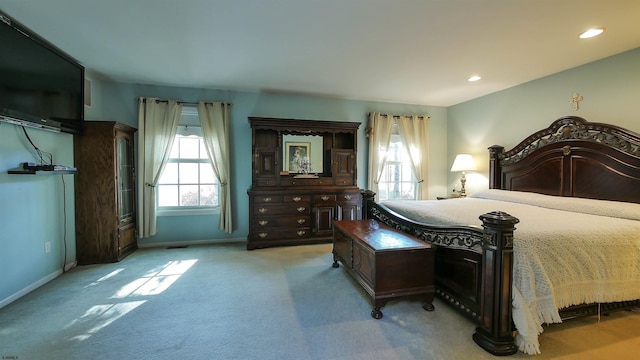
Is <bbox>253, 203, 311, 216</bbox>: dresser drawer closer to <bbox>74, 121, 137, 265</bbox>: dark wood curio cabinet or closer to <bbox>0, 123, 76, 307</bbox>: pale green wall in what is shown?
<bbox>74, 121, 137, 265</bbox>: dark wood curio cabinet

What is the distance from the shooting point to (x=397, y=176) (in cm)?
514

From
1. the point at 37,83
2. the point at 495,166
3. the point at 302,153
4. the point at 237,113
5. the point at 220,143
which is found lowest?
the point at 495,166

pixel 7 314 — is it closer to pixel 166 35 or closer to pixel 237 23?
pixel 166 35

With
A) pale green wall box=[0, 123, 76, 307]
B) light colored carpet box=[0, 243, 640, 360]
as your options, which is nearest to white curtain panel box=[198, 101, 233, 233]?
light colored carpet box=[0, 243, 640, 360]

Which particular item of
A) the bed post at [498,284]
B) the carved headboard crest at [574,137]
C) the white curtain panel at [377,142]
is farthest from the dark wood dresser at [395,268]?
the white curtain panel at [377,142]

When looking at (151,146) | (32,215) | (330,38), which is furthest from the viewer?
(151,146)

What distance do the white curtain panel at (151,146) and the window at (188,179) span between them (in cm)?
16

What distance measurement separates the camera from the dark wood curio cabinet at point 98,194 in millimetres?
3252

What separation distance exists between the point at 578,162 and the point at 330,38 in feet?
10.1

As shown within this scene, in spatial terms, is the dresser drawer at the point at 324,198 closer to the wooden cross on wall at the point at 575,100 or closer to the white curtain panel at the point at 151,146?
the white curtain panel at the point at 151,146

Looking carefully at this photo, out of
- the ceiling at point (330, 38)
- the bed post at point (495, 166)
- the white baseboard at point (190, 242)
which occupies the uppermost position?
the ceiling at point (330, 38)


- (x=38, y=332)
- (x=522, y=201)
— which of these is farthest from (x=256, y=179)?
(x=522, y=201)

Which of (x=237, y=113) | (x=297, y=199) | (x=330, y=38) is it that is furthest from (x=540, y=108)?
(x=237, y=113)

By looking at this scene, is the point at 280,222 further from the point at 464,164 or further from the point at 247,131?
the point at 464,164
